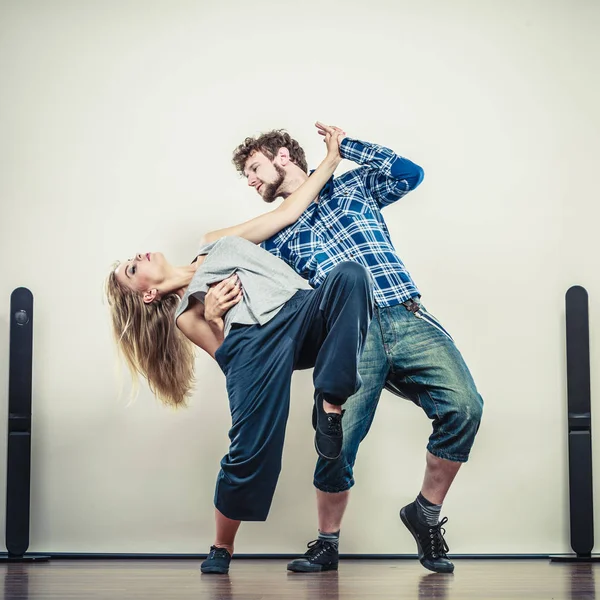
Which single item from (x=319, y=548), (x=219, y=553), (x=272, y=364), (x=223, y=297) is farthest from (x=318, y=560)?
(x=223, y=297)

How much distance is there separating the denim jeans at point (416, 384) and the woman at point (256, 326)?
0.23m

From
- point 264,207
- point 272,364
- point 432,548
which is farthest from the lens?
point 264,207

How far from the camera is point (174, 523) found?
3.67 metres

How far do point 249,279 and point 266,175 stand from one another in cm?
57

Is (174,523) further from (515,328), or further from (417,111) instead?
(417,111)

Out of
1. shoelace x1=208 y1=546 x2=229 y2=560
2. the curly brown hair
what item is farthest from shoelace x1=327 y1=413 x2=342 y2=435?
the curly brown hair

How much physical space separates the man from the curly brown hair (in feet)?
0.45

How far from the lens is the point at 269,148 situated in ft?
11.0

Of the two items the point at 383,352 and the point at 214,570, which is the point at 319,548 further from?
the point at 383,352

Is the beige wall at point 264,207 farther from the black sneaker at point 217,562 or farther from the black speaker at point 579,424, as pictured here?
the black sneaker at point 217,562

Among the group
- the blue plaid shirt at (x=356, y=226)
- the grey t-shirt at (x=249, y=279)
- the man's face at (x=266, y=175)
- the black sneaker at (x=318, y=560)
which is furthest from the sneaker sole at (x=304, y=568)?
the man's face at (x=266, y=175)

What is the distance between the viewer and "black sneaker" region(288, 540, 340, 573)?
9.67 feet

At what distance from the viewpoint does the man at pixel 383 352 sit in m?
2.88

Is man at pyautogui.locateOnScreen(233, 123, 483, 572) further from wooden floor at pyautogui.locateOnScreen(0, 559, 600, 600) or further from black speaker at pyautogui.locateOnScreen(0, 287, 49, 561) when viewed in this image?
black speaker at pyautogui.locateOnScreen(0, 287, 49, 561)
